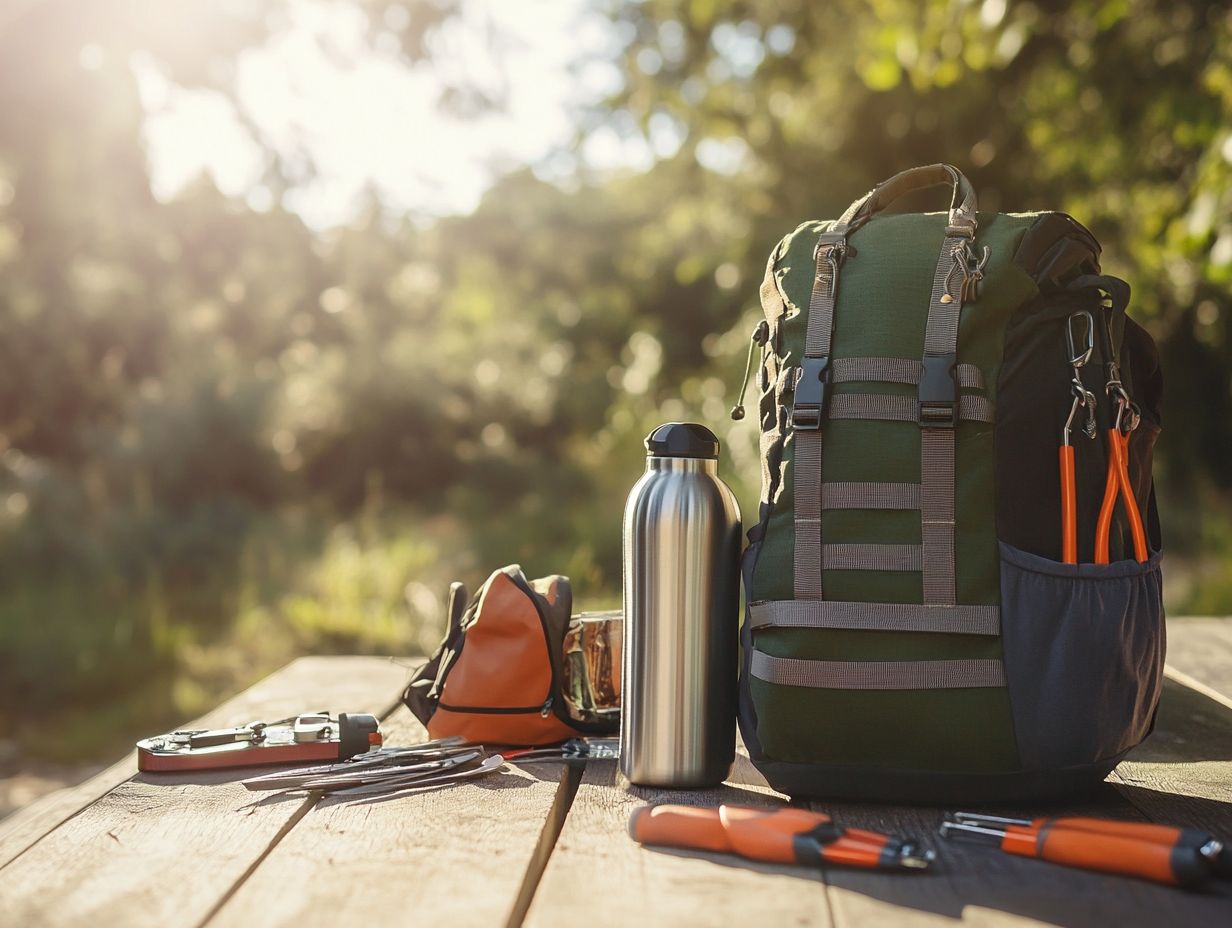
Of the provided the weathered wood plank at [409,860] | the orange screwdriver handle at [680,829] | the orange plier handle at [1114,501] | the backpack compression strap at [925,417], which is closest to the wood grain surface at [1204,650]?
the orange plier handle at [1114,501]

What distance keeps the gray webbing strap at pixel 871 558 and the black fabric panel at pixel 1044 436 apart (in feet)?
0.45

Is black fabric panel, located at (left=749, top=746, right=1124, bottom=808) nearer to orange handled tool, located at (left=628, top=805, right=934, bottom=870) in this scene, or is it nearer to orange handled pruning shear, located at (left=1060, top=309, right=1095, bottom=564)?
orange handled tool, located at (left=628, top=805, right=934, bottom=870)

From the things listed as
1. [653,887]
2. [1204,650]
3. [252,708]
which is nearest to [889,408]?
[653,887]

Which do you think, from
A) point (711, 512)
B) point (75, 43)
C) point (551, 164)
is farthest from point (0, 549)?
point (551, 164)

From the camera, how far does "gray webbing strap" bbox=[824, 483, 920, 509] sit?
170 centimetres

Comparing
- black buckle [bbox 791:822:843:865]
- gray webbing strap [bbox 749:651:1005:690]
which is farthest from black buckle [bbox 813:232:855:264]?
black buckle [bbox 791:822:843:865]

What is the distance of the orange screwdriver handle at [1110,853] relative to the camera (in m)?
1.32

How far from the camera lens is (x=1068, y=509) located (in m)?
1.68

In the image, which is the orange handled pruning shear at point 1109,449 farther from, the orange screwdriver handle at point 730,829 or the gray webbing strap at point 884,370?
the orange screwdriver handle at point 730,829

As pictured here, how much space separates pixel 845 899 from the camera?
130 centimetres

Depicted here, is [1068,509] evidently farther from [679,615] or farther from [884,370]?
[679,615]

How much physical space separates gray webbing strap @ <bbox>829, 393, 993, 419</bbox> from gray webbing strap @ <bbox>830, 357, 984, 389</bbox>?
0.02m

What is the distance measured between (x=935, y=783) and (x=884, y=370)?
60 centimetres

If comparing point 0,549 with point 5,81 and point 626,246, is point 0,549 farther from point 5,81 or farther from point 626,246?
point 626,246
